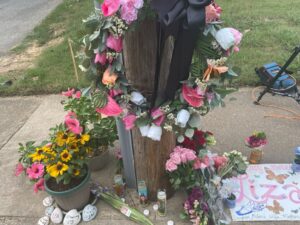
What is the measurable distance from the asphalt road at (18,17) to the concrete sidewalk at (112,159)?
8.41 feet

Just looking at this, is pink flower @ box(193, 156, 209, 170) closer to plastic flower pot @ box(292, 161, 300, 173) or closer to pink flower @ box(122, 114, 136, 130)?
pink flower @ box(122, 114, 136, 130)

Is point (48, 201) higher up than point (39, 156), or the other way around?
point (39, 156)

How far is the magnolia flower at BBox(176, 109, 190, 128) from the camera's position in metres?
2.01

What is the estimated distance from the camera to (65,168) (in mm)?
2361

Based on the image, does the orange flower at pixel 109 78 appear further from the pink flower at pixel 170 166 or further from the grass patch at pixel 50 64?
the grass patch at pixel 50 64

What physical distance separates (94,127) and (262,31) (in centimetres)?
414

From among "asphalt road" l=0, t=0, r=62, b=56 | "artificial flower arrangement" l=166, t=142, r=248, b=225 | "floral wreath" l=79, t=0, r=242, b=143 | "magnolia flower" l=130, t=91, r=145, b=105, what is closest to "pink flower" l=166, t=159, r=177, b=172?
"artificial flower arrangement" l=166, t=142, r=248, b=225

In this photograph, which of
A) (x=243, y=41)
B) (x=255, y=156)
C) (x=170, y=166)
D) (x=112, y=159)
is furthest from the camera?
(x=243, y=41)

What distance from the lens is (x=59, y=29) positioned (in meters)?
6.98

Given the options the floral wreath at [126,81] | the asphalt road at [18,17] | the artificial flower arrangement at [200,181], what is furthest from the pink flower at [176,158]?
the asphalt road at [18,17]

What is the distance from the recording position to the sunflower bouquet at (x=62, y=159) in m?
2.38

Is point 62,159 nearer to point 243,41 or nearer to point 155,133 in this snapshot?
point 155,133

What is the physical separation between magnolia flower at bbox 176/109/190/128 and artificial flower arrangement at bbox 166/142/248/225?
0.43 meters

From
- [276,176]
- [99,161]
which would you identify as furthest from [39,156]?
[276,176]
